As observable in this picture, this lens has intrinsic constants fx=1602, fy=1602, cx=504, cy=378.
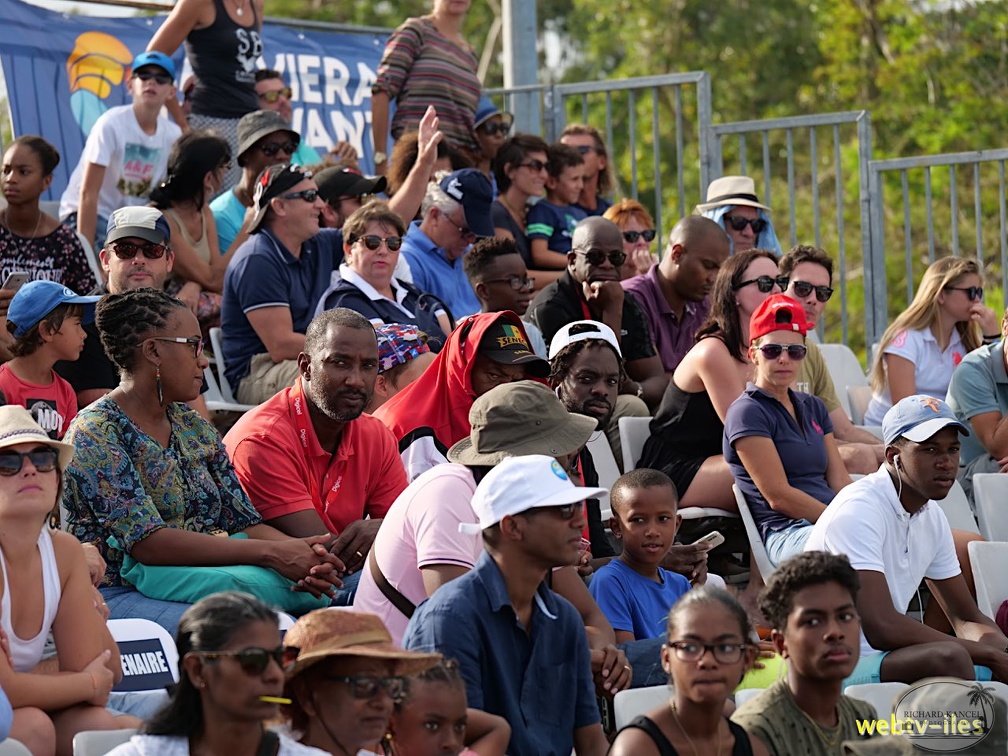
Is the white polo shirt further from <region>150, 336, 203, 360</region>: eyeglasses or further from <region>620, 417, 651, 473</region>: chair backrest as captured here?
A: <region>150, 336, 203, 360</region>: eyeglasses

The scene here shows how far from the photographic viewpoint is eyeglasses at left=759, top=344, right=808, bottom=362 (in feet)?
20.1

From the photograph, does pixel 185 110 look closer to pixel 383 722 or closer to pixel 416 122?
pixel 416 122

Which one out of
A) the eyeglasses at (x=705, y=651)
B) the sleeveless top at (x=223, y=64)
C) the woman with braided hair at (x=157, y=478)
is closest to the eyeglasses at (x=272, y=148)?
the sleeveless top at (x=223, y=64)

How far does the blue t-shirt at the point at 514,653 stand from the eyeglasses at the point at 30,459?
3.41 ft

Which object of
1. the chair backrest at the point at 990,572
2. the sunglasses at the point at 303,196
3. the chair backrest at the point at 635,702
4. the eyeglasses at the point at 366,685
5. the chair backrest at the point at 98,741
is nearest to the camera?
the eyeglasses at the point at 366,685

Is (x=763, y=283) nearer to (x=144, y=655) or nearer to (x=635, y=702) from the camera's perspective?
(x=635, y=702)

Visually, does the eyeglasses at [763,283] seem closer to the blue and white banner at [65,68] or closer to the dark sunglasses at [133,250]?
the dark sunglasses at [133,250]

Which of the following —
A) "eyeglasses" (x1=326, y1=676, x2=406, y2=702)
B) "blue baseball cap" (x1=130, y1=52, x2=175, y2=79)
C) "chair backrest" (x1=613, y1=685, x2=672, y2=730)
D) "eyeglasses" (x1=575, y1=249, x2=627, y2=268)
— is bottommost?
"chair backrest" (x1=613, y1=685, x2=672, y2=730)

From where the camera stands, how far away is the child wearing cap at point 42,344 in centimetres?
558

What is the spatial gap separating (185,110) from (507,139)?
5.96ft

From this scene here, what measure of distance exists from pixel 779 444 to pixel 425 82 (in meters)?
4.20

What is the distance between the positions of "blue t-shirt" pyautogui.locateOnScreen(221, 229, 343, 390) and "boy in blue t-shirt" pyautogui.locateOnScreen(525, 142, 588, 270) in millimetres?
1745

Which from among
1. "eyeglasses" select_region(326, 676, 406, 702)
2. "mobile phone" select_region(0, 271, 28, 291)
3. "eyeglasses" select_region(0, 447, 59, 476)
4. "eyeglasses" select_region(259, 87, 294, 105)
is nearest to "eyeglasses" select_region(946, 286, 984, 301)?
"eyeglasses" select_region(259, 87, 294, 105)

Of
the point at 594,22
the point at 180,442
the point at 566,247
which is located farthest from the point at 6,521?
the point at 594,22
